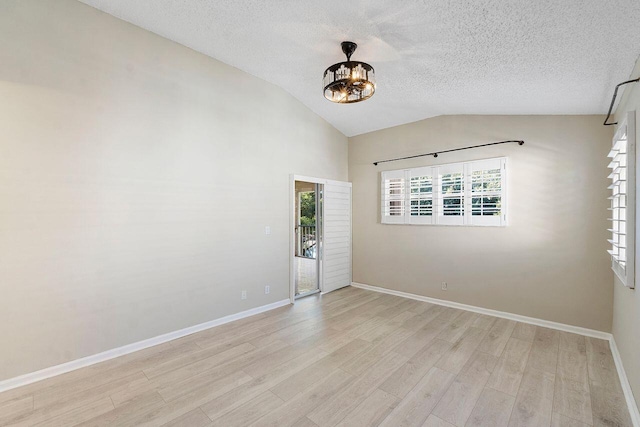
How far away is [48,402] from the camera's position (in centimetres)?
214

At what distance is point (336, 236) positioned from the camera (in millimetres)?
5211

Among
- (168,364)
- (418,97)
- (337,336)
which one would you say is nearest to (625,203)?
(418,97)

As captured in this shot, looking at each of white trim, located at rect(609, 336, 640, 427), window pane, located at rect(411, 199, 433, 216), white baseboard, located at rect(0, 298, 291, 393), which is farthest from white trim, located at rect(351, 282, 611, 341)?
white baseboard, located at rect(0, 298, 291, 393)

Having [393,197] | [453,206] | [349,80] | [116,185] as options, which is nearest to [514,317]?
[453,206]

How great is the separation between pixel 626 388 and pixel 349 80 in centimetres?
335

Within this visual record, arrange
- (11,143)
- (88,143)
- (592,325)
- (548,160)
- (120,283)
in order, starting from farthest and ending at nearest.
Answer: (548,160) < (592,325) < (120,283) < (88,143) < (11,143)

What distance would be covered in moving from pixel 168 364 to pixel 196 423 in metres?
0.97

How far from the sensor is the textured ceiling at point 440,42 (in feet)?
6.32

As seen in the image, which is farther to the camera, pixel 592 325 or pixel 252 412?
pixel 592 325

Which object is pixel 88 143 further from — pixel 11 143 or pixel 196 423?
pixel 196 423

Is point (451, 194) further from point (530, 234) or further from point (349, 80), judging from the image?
point (349, 80)

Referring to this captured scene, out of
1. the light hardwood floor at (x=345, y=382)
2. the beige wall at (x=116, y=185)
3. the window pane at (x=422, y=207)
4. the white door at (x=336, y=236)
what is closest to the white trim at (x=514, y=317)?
the light hardwood floor at (x=345, y=382)

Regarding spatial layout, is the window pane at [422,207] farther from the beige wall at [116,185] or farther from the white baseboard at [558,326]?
the beige wall at [116,185]

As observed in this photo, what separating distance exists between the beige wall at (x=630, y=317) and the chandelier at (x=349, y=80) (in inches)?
76.9
